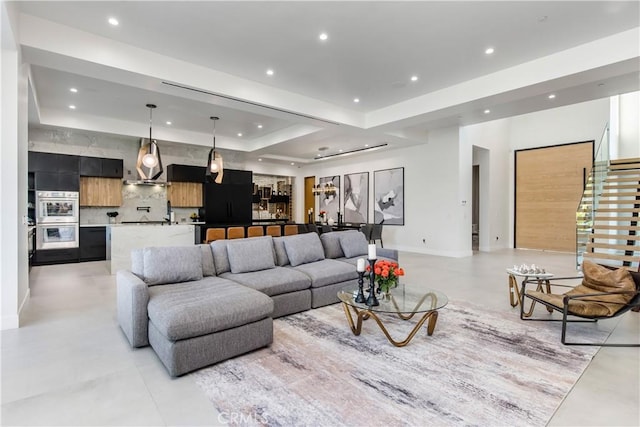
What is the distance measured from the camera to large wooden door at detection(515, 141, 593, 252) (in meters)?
9.04

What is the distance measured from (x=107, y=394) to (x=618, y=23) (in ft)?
20.4

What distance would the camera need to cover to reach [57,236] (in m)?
7.27

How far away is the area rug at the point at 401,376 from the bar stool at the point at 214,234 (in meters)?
3.98

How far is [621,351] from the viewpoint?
2.91 m

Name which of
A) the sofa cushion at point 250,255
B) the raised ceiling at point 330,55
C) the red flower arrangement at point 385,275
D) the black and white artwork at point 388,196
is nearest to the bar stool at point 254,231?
the raised ceiling at point 330,55

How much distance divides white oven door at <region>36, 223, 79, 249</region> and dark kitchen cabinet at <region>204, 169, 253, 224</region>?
3.19m

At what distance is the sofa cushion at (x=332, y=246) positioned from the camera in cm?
507

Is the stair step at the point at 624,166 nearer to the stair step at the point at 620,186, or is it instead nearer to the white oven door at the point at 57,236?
the stair step at the point at 620,186

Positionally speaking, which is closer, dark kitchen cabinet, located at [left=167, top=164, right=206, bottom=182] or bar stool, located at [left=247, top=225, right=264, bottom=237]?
bar stool, located at [left=247, top=225, right=264, bottom=237]

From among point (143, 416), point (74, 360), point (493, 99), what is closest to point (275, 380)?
point (143, 416)

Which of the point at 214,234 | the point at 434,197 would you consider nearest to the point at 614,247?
the point at 434,197

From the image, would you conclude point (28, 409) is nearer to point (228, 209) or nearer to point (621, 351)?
point (621, 351)

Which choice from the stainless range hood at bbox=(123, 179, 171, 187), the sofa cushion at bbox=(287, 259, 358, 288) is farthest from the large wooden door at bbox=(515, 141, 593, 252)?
the stainless range hood at bbox=(123, 179, 171, 187)

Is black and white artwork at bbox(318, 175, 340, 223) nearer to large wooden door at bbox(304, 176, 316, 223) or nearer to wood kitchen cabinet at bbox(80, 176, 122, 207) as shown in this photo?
large wooden door at bbox(304, 176, 316, 223)
